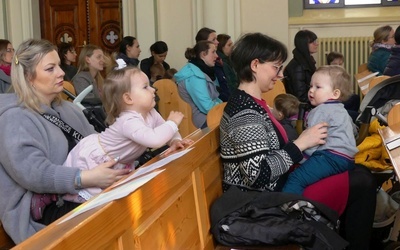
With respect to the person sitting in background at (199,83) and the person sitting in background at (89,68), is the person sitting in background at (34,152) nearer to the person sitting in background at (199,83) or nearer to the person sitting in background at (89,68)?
the person sitting in background at (89,68)

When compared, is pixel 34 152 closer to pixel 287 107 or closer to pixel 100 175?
pixel 100 175

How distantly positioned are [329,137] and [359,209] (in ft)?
1.46

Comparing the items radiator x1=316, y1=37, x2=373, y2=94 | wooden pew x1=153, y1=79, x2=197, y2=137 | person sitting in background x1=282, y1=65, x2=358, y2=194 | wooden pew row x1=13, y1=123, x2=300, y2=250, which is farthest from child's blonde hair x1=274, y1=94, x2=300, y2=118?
radiator x1=316, y1=37, x2=373, y2=94

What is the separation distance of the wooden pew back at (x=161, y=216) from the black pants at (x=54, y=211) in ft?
1.59

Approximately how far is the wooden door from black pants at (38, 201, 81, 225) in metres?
6.83

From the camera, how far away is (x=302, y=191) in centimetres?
340

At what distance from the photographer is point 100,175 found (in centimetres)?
279

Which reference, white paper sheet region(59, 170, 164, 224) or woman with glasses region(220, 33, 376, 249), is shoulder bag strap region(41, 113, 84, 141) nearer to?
woman with glasses region(220, 33, 376, 249)

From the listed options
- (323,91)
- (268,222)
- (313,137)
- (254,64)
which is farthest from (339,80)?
(268,222)

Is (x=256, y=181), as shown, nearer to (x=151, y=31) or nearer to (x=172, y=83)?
(x=172, y=83)

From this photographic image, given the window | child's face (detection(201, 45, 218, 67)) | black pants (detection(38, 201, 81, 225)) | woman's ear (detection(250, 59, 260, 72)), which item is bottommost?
black pants (detection(38, 201, 81, 225))

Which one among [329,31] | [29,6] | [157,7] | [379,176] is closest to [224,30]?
[157,7]

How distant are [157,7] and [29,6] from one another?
1.70 meters

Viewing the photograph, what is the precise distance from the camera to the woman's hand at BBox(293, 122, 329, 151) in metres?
3.35
